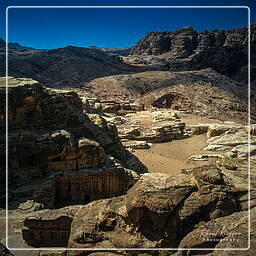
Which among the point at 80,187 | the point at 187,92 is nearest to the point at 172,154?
the point at 80,187

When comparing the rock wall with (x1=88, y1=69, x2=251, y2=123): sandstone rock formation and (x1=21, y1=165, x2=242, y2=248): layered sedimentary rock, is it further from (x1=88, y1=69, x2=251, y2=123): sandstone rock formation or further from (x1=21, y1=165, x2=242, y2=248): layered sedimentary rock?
(x1=88, y1=69, x2=251, y2=123): sandstone rock formation

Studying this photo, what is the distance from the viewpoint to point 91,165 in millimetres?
11148

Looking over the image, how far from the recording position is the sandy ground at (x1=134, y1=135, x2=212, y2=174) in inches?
719

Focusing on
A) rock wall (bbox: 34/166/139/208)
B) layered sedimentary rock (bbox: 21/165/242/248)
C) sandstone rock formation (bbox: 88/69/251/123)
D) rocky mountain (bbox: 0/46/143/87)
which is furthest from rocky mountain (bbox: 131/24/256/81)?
layered sedimentary rock (bbox: 21/165/242/248)

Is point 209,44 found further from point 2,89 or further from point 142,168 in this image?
point 2,89

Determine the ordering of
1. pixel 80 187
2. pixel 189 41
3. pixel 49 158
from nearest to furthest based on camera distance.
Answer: pixel 80 187, pixel 49 158, pixel 189 41

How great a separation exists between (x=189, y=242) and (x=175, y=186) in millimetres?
1259

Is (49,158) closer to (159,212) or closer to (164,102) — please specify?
(159,212)

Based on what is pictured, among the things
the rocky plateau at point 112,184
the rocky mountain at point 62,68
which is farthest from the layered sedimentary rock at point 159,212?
the rocky mountain at point 62,68

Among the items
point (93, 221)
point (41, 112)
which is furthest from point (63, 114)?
point (93, 221)

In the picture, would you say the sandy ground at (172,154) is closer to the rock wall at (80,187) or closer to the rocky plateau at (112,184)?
the rocky plateau at (112,184)

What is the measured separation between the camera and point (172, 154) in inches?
872

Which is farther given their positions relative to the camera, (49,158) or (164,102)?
(164,102)

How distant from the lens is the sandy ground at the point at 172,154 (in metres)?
18.3
